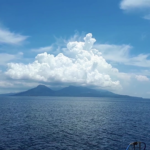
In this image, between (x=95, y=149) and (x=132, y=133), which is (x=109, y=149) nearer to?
(x=95, y=149)

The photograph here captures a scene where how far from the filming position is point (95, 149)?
44.4m

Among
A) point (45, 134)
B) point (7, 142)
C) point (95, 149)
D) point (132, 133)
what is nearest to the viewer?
point (95, 149)

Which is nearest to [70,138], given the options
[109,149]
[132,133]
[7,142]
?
[109,149]

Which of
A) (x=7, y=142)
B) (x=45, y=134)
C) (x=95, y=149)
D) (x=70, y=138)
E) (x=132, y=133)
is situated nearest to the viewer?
(x=95, y=149)

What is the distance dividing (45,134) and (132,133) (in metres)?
29.5

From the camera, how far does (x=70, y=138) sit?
53406mm

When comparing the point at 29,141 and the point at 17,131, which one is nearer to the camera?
the point at 29,141

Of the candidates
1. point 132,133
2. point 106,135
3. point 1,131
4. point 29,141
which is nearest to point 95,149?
point 106,135

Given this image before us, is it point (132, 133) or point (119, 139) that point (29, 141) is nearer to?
point (119, 139)

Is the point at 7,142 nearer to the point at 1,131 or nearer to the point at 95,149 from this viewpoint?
the point at 1,131

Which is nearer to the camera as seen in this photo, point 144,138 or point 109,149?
point 109,149

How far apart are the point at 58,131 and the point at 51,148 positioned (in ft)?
56.2

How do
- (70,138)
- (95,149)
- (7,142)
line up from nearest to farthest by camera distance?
(95,149) < (7,142) < (70,138)

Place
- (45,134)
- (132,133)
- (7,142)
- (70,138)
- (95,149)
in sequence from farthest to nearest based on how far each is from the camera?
(132,133) < (45,134) < (70,138) < (7,142) < (95,149)
